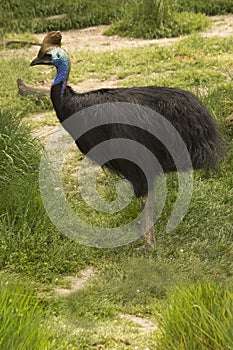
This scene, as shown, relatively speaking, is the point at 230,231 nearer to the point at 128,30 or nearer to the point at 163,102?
the point at 163,102

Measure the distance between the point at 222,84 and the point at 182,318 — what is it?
558cm

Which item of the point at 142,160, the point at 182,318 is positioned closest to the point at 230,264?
the point at 142,160

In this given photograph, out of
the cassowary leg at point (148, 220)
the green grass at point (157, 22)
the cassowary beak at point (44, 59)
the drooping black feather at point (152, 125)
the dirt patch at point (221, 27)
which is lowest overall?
the dirt patch at point (221, 27)

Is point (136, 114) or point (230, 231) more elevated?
point (136, 114)

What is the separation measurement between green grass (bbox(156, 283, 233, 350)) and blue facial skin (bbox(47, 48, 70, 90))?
252 cm

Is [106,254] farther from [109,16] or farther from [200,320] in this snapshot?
[109,16]

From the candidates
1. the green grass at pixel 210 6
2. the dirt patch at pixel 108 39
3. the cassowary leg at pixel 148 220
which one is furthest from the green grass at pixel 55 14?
the cassowary leg at pixel 148 220

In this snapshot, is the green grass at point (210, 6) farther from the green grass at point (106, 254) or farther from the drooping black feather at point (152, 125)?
the drooping black feather at point (152, 125)

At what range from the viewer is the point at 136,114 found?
20.9ft

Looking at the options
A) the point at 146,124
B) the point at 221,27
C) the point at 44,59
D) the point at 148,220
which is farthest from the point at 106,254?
the point at 221,27

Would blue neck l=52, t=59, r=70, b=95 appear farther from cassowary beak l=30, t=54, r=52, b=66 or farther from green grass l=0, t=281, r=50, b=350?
green grass l=0, t=281, r=50, b=350

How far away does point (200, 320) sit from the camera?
426 cm

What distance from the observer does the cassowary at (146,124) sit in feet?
20.9

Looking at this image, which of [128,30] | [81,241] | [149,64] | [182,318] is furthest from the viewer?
[128,30]
